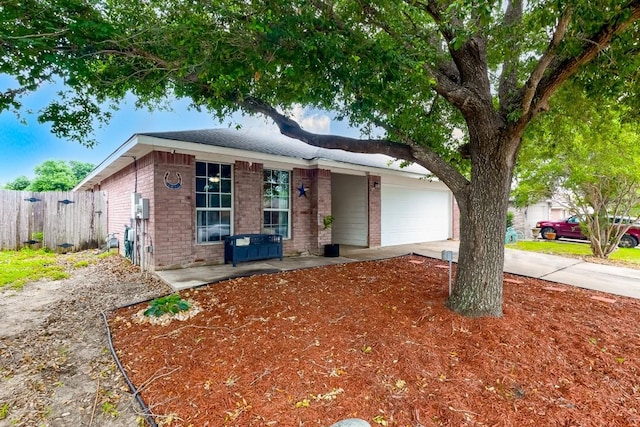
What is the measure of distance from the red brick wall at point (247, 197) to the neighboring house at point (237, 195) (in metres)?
0.03

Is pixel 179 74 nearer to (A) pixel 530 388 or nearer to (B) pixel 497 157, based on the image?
(B) pixel 497 157

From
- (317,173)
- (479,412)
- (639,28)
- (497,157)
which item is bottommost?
(479,412)

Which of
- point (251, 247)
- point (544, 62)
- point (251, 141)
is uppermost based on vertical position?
point (251, 141)

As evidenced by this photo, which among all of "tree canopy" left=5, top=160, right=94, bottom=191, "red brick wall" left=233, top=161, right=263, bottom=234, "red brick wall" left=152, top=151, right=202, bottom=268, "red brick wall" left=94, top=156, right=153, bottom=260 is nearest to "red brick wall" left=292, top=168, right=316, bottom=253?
"red brick wall" left=233, top=161, right=263, bottom=234

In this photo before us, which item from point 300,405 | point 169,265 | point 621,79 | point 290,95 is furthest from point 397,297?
point 169,265

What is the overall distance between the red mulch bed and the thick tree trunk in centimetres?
25

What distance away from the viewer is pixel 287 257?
27.7 ft

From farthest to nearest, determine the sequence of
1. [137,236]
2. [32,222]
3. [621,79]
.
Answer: [32,222]
[137,236]
[621,79]

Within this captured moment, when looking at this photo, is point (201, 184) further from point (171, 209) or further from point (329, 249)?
point (329, 249)

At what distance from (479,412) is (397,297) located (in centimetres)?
238

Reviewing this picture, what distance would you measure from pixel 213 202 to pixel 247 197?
852 mm

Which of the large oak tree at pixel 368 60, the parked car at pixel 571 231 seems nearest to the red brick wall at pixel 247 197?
the large oak tree at pixel 368 60

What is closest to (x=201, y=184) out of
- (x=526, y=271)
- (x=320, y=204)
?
(x=320, y=204)

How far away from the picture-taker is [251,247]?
7.37 meters
